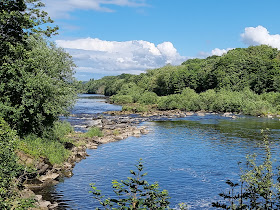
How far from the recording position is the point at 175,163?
113ft

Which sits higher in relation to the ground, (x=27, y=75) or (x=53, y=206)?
(x=27, y=75)

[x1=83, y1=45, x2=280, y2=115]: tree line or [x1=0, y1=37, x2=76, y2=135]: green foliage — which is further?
[x1=83, y1=45, x2=280, y2=115]: tree line

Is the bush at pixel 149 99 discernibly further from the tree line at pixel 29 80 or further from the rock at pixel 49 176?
the rock at pixel 49 176

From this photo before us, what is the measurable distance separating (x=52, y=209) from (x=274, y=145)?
3295cm

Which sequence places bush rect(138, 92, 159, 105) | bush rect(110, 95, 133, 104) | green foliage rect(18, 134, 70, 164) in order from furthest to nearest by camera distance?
bush rect(110, 95, 133, 104) → bush rect(138, 92, 159, 105) → green foliage rect(18, 134, 70, 164)

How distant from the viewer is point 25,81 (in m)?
27.6

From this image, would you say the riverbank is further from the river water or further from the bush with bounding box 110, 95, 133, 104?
the bush with bounding box 110, 95, 133, 104

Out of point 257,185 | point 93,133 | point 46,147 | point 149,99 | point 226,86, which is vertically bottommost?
point 93,133

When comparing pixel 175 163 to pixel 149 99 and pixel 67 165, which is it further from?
pixel 149 99

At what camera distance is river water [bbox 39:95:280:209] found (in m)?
24.4

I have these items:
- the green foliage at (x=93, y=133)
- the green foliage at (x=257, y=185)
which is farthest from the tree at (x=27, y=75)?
the green foliage at (x=257, y=185)

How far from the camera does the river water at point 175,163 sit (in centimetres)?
2441

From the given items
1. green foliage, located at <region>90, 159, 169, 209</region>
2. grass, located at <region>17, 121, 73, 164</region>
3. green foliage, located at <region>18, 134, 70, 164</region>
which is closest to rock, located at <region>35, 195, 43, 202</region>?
grass, located at <region>17, 121, 73, 164</region>

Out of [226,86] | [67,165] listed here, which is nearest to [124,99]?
[226,86]
